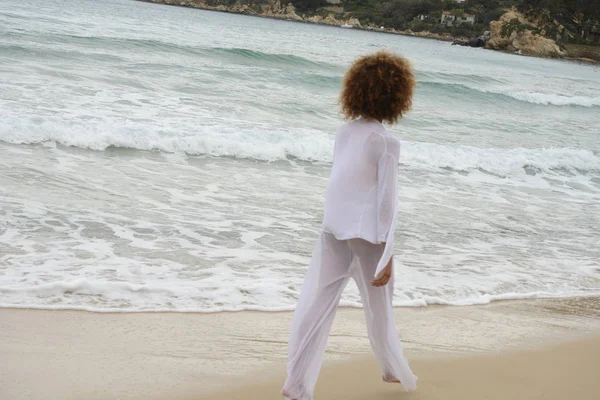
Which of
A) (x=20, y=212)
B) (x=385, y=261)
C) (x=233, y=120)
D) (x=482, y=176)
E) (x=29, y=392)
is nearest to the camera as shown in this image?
(x=385, y=261)

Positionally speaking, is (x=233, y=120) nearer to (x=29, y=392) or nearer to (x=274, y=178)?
(x=274, y=178)

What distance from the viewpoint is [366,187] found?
335 cm

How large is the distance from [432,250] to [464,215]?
77.0 inches

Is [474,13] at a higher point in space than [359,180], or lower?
higher

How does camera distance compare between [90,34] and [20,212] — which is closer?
[20,212]

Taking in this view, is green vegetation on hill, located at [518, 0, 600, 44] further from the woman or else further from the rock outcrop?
the woman

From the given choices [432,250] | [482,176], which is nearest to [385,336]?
[432,250]

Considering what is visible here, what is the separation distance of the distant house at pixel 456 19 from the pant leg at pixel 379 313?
445 ft

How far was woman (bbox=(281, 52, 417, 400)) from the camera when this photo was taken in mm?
3318

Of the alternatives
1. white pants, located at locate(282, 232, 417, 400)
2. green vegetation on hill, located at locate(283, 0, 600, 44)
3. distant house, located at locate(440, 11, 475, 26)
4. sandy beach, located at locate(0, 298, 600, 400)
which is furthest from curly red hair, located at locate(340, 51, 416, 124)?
distant house, located at locate(440, 11, 475, 26)

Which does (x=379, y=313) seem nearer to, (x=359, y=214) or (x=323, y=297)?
(x=323, y=297)

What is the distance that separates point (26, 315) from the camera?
4562 millimetres

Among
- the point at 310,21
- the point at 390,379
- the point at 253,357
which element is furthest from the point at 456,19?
the point at 390,379

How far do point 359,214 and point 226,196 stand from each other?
5.51 meters
